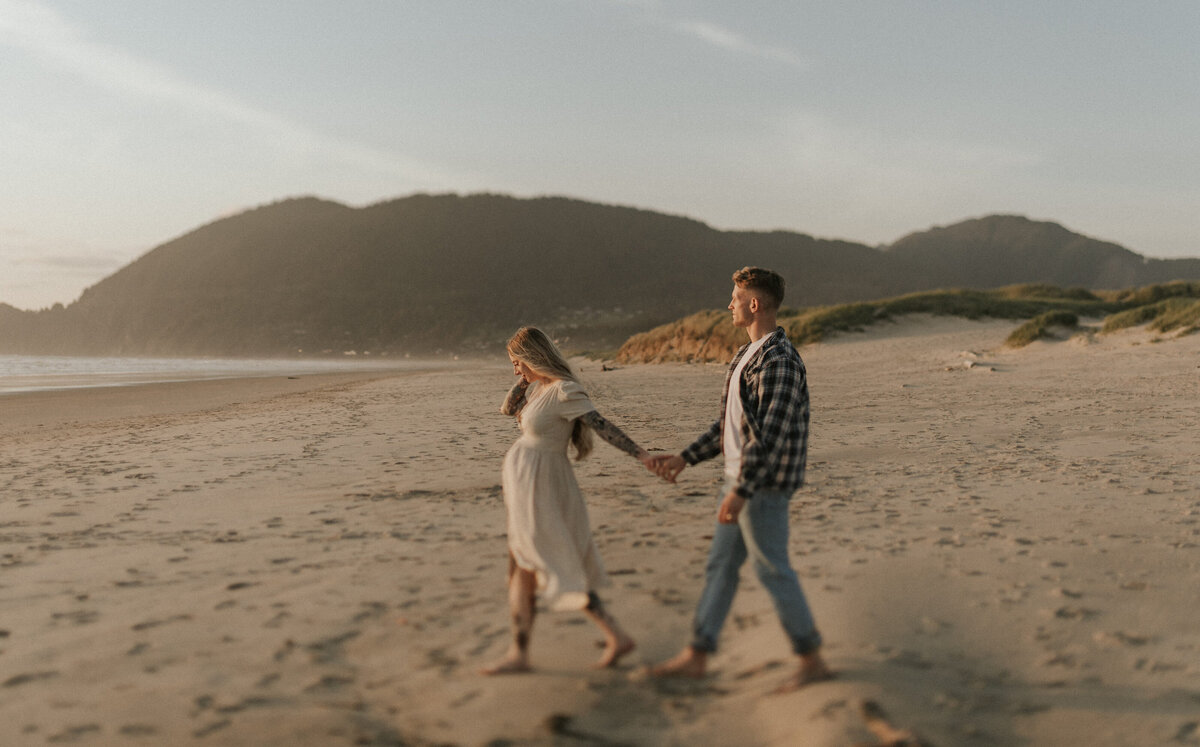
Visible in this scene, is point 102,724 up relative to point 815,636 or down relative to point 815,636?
down

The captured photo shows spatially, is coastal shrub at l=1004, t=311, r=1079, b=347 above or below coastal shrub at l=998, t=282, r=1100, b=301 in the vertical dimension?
below

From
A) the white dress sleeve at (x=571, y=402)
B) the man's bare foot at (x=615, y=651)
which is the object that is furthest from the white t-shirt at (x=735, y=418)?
the man's bare foot at (x=615, y=651)

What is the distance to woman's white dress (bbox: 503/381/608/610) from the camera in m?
3.84

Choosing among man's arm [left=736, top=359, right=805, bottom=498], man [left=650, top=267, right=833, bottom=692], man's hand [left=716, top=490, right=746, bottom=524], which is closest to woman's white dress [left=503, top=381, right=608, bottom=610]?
man [left=650, top=267, right=833, bottom=692]

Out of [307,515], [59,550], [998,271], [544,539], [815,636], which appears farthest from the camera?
[998,271]

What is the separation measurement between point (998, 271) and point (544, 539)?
14145 centimetres

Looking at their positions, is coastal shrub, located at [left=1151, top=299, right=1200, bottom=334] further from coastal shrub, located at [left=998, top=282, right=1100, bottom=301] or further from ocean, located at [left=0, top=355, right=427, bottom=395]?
ocean, located at [left=0, top=355, right=427, bottom=395]

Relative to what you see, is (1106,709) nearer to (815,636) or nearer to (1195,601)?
(815,636)

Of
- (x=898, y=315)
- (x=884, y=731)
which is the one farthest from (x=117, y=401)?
(x=898, y=315)

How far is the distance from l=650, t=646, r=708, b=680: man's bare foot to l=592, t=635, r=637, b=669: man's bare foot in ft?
0.57

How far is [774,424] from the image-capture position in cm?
339

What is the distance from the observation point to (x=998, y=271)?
129875 mm

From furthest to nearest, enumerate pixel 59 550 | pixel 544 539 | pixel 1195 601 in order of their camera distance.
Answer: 1. pixel 59 550
2. pixel 1195 601
3. pixel 544 539

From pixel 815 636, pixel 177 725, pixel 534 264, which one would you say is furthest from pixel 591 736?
pixel 534 264
